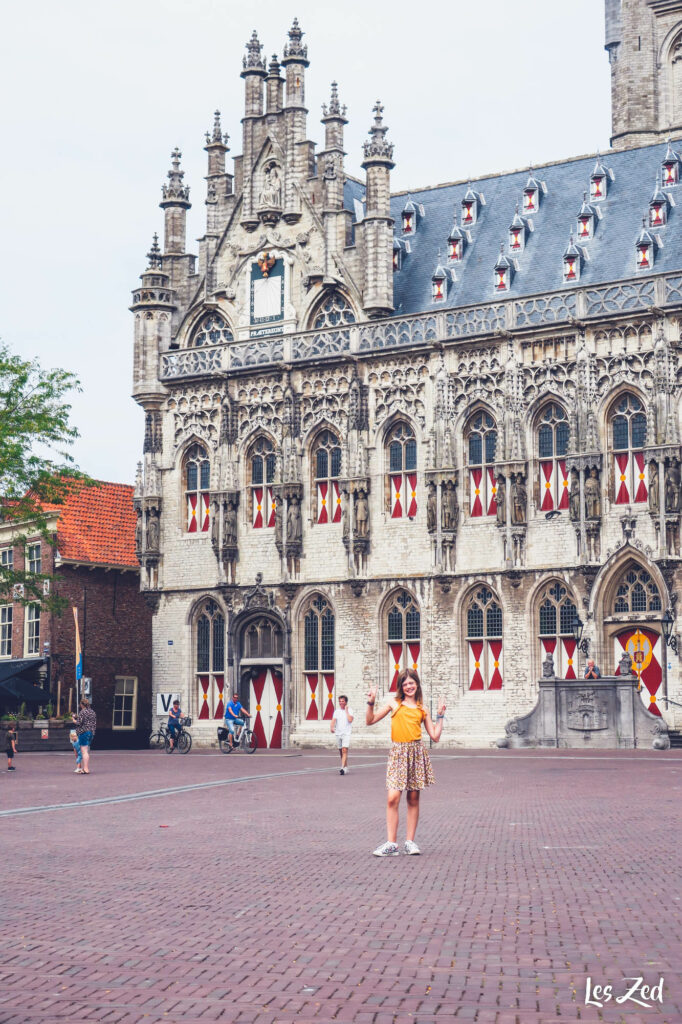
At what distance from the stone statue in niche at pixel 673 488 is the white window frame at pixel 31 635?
21.4 meters

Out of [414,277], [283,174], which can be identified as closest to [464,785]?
[414,277]

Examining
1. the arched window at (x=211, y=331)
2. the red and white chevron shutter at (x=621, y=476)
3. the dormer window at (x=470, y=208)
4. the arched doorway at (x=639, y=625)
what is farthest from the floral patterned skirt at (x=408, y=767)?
the arched window at (x=211, y=331)

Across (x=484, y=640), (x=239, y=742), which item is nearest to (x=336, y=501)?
(x=484, y=640)

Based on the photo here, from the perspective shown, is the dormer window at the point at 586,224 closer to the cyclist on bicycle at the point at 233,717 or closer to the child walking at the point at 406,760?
the cyclist on bicycle at the point at 233,717

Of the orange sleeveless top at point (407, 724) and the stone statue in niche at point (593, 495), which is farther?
the stone statue in niche at point (593, 495)

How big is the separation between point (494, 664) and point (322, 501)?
719cm

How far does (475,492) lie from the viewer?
38844 millimetres

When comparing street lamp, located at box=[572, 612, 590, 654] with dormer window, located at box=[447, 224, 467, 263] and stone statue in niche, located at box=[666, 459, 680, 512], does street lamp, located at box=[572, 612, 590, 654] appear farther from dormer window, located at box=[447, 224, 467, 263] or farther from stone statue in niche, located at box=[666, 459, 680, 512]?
dormer window, located at box=[447, 224, 467, 263]

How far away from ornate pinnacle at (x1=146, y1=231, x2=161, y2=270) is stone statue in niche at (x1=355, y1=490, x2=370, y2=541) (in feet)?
36.6

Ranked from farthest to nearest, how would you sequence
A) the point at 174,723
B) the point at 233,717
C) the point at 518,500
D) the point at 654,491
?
the point at 174,723
the point at 233,717
the point at 518,500
the point at 654,491

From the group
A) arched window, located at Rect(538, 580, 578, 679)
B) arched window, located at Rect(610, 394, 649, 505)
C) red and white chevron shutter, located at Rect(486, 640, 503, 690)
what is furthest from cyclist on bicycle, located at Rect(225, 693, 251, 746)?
arched window, located at Rect(610, 394, 649, 505)

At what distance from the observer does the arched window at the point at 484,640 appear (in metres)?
38.2

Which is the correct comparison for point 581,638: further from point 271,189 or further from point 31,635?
point 31,635

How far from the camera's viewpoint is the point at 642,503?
118ft
